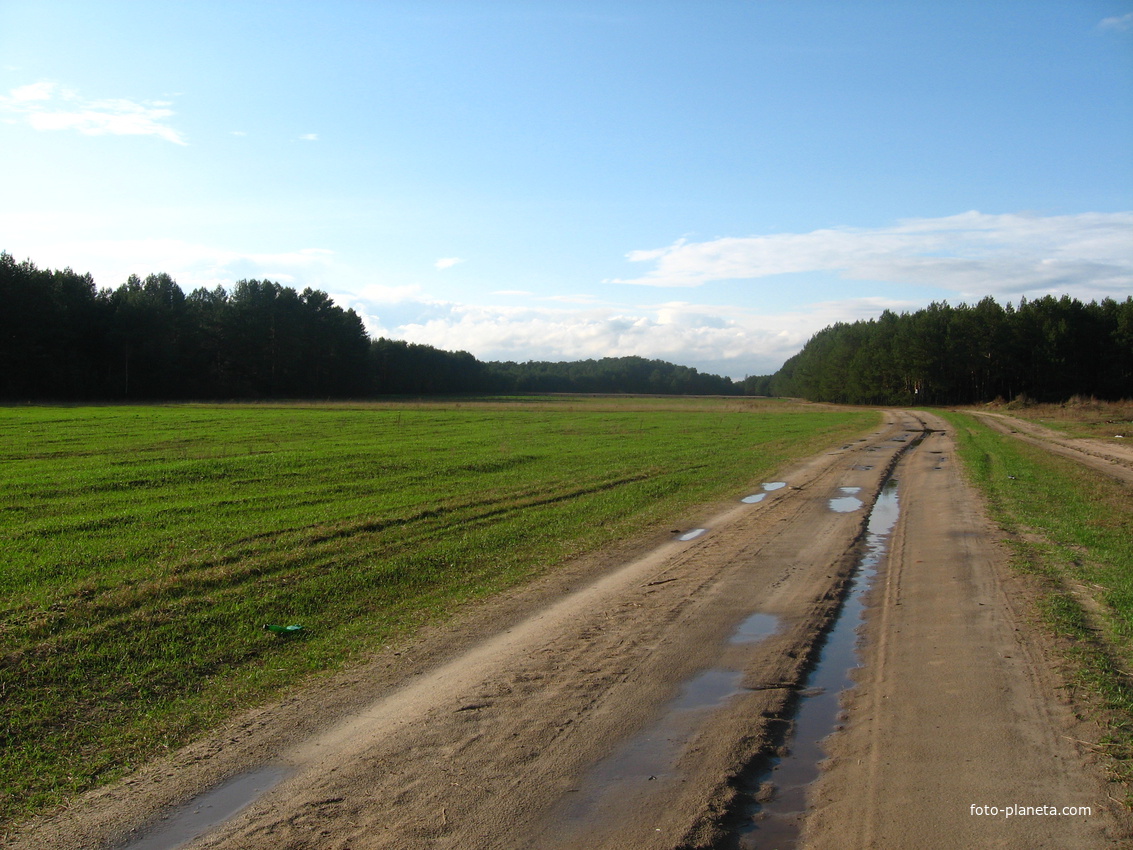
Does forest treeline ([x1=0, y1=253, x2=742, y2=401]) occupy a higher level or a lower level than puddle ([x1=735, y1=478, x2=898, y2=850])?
higher

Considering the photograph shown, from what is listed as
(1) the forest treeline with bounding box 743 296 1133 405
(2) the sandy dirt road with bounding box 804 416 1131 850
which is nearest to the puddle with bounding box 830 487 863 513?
(2) the sandy dirt road with bounding box 804 416 1131 850

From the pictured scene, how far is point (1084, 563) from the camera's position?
9664mm

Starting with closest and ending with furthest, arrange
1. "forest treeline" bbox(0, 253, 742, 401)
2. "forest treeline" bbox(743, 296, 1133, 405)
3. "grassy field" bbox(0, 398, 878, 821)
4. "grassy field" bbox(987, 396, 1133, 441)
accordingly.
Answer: "grassy field" bbox(0, 398, 878, 821) → "grassy field" bbox(987, 396, 1133, 441) → "forest treeline" bbox(0, 253, 742, 401) → "forest treeline" bbox(743, 296, 1133, 405)

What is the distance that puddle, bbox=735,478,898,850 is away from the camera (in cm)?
393

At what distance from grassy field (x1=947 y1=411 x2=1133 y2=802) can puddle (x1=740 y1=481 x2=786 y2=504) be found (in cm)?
468

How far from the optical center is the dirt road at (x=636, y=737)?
3900 millimetres

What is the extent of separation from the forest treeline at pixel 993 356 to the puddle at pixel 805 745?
273 feet

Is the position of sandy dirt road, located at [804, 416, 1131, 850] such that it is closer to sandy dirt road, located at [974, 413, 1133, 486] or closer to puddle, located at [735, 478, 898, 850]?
puddle, located at [735, 478, 898, 850]

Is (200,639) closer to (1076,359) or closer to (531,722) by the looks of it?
(531,722)

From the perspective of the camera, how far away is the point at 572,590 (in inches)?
349

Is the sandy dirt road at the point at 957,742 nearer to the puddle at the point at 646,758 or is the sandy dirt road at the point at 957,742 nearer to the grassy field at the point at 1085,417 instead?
the puddle at the point at 646,758

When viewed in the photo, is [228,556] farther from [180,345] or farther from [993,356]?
[993,356]

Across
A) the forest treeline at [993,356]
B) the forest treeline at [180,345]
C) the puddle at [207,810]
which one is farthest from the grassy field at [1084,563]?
the forest treeline at [180,345]

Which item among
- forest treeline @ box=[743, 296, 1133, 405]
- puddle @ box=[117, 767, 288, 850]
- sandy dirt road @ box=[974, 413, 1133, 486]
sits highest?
forest treeline @ box=[743, 296, 1133, 405]
